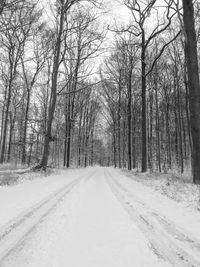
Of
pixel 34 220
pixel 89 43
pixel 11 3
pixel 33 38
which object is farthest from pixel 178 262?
pixel 33 38

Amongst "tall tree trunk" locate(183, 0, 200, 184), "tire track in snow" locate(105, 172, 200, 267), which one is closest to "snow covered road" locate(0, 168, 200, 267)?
"tire track in snow" locate(105, 172, 200, 267)

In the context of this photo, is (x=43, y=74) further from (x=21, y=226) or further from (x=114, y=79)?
(x=21, y=226)

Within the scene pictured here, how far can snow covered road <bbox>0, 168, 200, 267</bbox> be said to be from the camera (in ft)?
8.57

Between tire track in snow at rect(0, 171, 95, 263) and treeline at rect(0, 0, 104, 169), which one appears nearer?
tire track in snow at rect(0, 171, 95, 263)

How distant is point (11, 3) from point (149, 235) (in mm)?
11423

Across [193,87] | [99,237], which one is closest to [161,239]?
[99,237]

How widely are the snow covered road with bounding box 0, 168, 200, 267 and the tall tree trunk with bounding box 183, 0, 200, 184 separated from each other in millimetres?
5016

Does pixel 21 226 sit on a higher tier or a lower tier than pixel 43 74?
lower

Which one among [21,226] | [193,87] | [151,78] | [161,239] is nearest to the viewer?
[161,239]

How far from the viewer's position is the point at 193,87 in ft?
33.3

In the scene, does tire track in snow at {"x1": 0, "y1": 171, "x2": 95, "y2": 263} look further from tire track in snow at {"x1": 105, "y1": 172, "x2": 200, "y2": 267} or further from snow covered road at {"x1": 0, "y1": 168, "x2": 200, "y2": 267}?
tire track in snow at {"x1": 105, "y1": 172, "x2": 200, "y2": 267}

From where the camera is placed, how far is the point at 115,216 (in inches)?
181

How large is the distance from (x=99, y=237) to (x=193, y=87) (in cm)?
865

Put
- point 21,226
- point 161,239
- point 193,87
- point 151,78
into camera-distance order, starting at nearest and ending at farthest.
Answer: point 161,239, point 21,226, point 193,87, point 151,78
